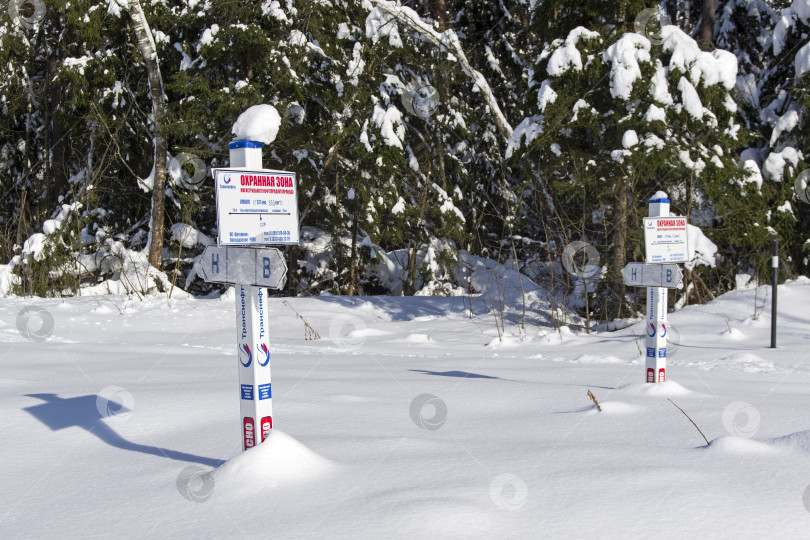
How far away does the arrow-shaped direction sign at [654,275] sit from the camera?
4.38 m

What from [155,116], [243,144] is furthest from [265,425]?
[155,116]

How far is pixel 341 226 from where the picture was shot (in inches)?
650

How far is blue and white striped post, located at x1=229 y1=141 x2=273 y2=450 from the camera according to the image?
110 inches

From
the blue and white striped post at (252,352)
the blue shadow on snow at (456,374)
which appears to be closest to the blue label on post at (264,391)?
the blue and white striped post at (252,352)

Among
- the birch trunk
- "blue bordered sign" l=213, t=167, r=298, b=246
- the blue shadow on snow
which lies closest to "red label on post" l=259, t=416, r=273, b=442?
"blue bordered sign" l=213, t=167, r=298, b=246

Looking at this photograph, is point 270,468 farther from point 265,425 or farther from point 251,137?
point 251,137

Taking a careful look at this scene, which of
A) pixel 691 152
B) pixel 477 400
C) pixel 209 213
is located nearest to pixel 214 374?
pixel 477 400

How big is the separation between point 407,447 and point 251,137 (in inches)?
62.7

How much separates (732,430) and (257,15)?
13896mm

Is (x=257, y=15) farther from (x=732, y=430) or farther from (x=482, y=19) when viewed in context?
(x=732, y=430)

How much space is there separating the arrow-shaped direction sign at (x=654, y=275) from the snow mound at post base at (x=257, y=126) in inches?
106

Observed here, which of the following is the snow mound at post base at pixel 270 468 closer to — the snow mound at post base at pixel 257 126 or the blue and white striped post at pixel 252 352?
the blue and white striped post at pixel 252 352

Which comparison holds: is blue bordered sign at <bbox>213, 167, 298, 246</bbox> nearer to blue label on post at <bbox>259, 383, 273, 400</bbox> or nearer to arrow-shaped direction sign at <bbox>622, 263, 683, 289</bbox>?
blue label on post at <bbox>259, 383, 273, 400</bbox>

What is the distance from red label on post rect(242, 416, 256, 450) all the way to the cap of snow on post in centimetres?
107
